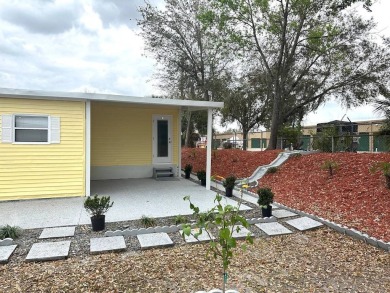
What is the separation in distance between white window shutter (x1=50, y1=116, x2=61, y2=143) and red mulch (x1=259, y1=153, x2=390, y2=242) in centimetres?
543

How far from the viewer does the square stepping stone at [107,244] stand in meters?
3.77

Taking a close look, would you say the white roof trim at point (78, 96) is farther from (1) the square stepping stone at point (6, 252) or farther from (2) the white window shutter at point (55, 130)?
(1) the square stepping stone at point (6, 252)

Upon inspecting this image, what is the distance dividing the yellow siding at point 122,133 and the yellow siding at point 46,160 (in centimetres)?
231

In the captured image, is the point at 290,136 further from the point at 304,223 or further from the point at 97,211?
the point at 97,211

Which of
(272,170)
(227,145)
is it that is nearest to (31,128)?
(272,170)

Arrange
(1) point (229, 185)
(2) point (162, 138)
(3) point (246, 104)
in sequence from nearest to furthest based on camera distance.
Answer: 1. (1) point (229, 185)
2. (2) point (162, 138)
3. (3) point (246, 104)

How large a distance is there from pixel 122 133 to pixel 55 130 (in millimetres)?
2975

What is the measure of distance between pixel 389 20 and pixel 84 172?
42.8 feet

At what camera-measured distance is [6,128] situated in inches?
249

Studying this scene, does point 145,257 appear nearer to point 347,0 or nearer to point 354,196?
point 354,196

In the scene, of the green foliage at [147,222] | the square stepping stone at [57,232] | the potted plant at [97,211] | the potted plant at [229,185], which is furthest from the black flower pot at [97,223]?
the potted plant at [229,185]

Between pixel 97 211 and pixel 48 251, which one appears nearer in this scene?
pixel 48 251

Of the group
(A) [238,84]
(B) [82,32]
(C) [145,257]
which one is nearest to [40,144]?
(C) [145,257]

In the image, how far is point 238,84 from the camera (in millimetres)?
17438
